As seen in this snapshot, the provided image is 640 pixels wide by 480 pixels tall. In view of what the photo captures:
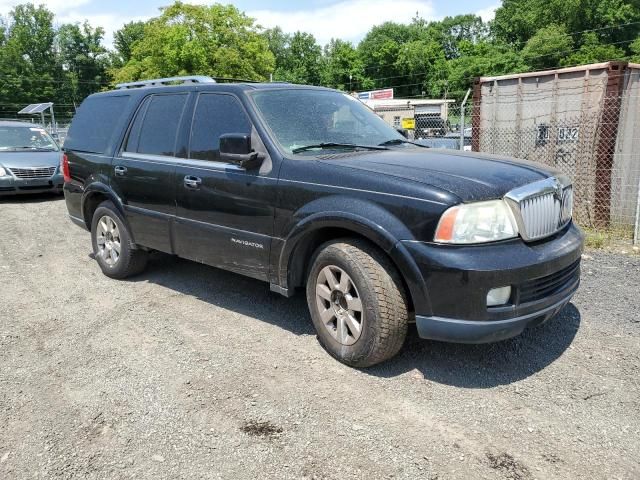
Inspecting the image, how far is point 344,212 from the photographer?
345cm

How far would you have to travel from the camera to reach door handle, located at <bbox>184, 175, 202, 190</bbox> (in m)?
4.44

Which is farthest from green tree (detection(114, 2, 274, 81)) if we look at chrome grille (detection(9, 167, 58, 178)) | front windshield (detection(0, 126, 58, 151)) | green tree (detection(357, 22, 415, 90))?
green tree (detection(357, 22, 415, 90))

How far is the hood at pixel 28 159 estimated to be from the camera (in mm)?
10969

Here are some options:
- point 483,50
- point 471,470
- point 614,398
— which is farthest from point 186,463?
point 483,50

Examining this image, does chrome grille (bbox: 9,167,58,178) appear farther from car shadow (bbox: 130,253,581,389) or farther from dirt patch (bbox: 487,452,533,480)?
dirt patch (bbox: 487,452,533,480)

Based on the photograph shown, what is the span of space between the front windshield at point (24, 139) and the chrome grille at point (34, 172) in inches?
42.1

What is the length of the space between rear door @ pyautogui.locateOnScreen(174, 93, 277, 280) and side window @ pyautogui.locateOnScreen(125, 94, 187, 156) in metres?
0.27

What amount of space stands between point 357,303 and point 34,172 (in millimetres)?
9899

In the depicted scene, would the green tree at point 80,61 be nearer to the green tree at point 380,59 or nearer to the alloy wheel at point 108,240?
the green tree at point 380,59

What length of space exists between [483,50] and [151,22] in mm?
57708

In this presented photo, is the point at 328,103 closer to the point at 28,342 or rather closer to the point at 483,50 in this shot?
the point at 28,342

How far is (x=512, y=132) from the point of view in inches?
377

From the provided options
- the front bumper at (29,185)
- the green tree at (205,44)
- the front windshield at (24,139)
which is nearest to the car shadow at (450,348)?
the front bumper at (29,185)

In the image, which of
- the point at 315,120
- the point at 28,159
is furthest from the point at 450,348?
the point at 28,159
